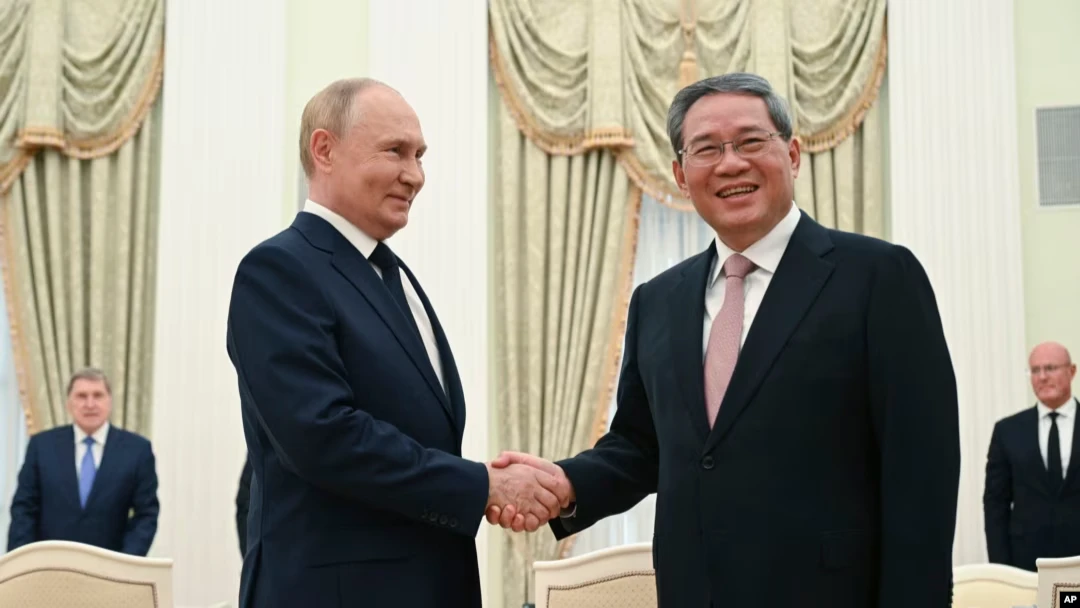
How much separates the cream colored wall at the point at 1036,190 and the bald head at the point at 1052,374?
28.8 inches

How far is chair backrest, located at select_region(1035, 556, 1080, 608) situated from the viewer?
420cm

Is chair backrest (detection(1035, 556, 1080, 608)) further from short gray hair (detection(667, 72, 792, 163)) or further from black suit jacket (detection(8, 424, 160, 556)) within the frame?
black suit jacket (detection(8, 424, 160, 556))

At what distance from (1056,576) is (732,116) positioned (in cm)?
249

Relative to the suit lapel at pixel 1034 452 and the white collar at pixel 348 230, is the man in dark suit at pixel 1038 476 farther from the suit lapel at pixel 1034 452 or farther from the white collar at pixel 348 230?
the white collar at pixel 348 230

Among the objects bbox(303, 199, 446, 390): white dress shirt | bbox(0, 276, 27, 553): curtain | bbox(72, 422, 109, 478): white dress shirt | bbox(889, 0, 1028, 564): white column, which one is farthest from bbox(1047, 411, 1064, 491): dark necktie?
bbox(0, 276, 27, 553): curtain

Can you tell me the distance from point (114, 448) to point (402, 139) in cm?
449

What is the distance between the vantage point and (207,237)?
8.05 metres

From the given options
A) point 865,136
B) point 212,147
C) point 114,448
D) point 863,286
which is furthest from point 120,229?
point 863,286

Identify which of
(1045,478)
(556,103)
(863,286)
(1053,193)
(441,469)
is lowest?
(1045,478)

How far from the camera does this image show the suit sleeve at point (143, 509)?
650 centimetres

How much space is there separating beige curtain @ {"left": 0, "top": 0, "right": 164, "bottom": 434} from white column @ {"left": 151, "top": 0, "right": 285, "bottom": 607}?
Answer: 176 millimetres

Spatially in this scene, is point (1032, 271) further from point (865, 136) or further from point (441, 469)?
point (441, 469)

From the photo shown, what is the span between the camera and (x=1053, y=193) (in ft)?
25.8

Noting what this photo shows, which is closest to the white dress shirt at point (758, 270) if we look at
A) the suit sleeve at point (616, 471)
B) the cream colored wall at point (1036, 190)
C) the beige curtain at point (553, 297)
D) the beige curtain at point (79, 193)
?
the suit sleeve at point (616, 471)
